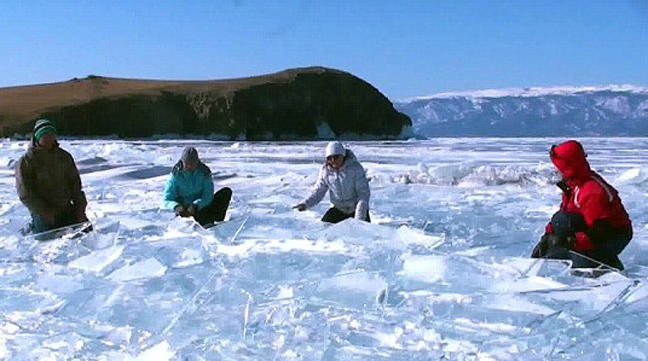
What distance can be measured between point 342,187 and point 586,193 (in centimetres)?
249

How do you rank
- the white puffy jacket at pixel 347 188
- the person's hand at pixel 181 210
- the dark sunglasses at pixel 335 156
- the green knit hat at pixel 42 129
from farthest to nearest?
the person's hand at pixel 181 210
the white puffy jacket at pixel 347 188
the dark sunglasses at pixel 335 156
the green knit hat at pixel 42 129

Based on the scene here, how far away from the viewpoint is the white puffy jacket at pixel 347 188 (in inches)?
250

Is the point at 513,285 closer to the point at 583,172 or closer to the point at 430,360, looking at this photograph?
the point at 583,172

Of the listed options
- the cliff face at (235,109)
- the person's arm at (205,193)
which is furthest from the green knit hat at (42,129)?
the cliff face at (235,109)

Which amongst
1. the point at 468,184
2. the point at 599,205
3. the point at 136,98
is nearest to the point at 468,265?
the point at 599,205

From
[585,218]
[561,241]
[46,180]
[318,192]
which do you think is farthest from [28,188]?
[585,218]

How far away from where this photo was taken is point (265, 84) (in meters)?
97.6

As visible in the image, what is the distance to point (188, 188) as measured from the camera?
6.63 meters

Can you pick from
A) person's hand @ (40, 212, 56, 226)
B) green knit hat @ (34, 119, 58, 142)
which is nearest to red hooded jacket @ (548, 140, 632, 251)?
green knit hat @ (34, 119, 58, 142)

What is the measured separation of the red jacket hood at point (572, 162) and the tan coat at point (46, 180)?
3.75 metres

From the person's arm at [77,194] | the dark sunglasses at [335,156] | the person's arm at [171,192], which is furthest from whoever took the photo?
the person's arm at [171,192]

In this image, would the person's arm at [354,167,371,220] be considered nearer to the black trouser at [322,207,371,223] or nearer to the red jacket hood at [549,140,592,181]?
the black trouser at [322,207,371,223]

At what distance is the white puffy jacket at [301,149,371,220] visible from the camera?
635 centimetres

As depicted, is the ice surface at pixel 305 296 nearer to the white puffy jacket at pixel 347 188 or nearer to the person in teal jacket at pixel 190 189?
the person in teal jacket at pixel 190 189
